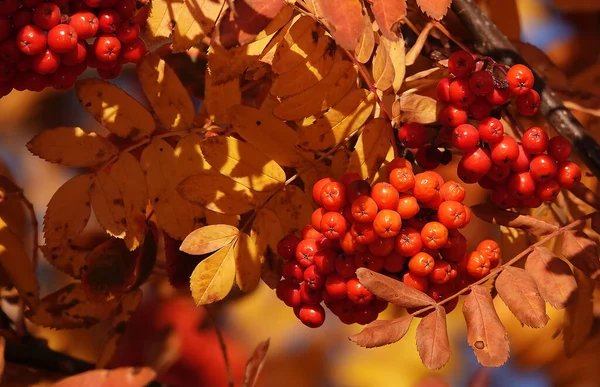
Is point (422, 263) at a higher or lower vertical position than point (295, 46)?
lower

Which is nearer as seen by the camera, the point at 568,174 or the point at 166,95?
the point at 568,174

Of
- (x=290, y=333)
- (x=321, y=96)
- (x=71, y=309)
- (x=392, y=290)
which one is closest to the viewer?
(x=392, y=290)

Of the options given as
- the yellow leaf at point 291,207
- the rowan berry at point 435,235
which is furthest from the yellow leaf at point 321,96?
the rowan berry at point 435,235

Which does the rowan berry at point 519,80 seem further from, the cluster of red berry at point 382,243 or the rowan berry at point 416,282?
the rowan berry at point 416,282

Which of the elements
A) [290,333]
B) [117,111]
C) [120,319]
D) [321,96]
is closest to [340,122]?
[321,96]

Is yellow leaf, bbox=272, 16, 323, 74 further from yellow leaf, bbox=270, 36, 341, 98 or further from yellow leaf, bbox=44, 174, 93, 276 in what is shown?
yellow leaf, bbox=44, 174, 93, 276

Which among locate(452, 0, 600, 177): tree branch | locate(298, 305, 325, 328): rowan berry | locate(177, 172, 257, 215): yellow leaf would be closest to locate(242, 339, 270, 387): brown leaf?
locate(298, 305, 325, 328): rowan berry

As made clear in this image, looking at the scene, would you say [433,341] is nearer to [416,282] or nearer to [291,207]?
[416,282]
